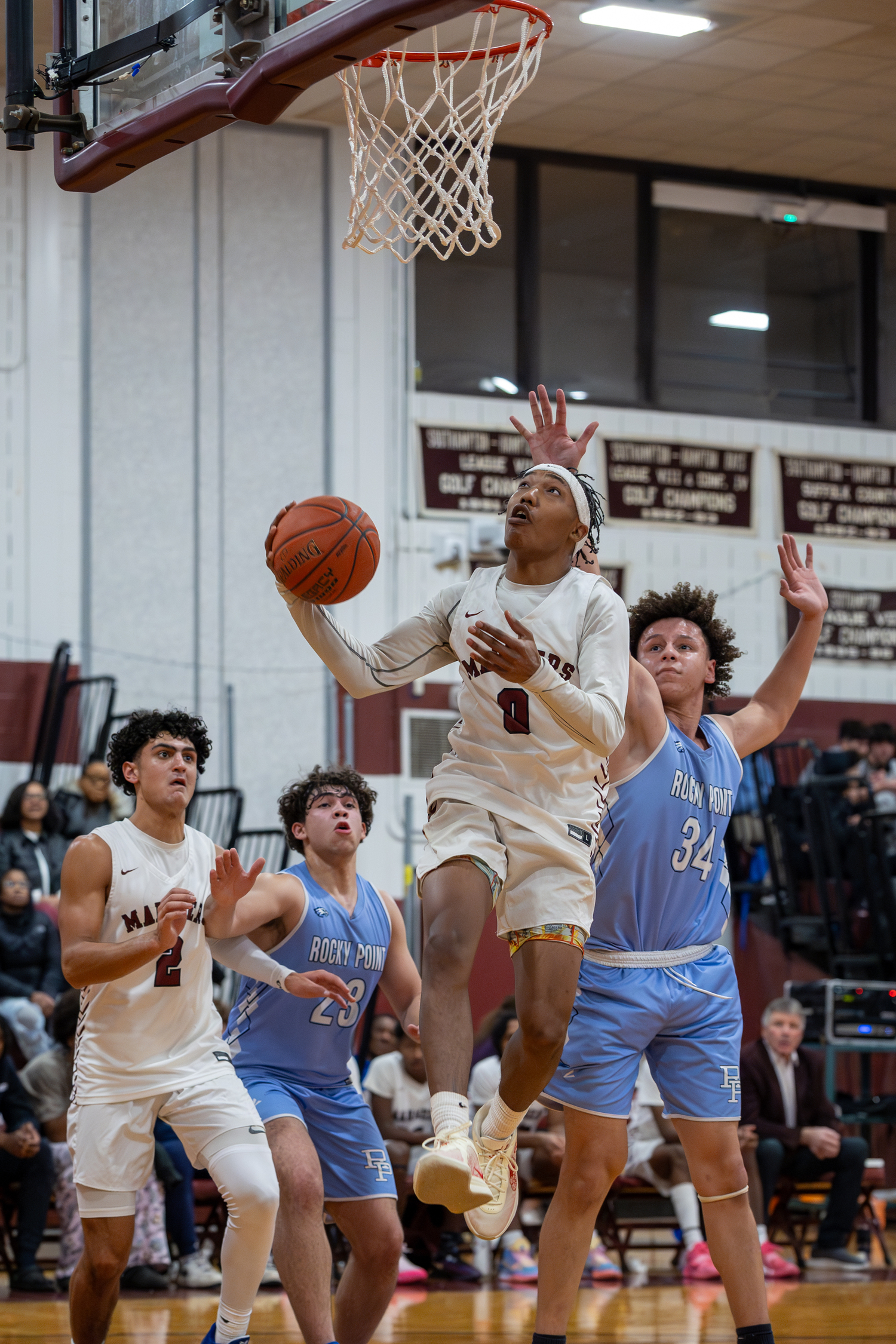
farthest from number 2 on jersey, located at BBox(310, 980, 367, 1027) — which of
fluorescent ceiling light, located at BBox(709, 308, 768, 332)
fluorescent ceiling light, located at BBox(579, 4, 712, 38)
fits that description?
fluorescent ceiling light, located at BBox(709, 308, 768, 332)

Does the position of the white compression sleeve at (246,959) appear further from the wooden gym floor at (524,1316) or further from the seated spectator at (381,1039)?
the seated spectator at (381,1039)

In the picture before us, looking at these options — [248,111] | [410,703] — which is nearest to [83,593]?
[410,703]

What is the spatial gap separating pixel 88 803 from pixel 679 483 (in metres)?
5.48

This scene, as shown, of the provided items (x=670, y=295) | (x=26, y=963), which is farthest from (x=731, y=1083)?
(x=670, y=295)

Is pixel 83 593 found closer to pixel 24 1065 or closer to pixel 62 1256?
pixel 24 1065

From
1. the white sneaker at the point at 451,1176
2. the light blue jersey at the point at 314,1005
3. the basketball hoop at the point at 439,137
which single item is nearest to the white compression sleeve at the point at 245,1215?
the light blue jersey at the point at 314,1005

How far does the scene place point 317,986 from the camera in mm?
5410

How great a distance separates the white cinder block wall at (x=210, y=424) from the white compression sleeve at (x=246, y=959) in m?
6.58

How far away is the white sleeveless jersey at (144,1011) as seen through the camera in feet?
17.7

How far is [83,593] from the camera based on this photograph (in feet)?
40.6

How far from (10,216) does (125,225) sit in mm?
795

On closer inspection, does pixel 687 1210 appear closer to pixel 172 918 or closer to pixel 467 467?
pixel 172 918

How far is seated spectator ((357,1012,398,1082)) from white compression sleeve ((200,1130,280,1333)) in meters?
4.92

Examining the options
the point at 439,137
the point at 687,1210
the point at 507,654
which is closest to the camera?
the point at 507,654
